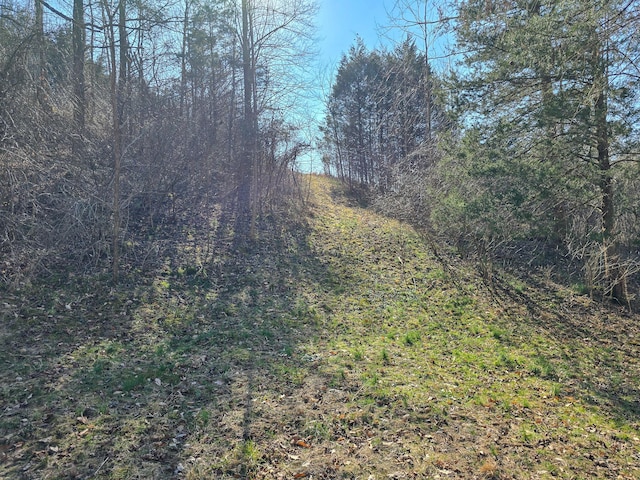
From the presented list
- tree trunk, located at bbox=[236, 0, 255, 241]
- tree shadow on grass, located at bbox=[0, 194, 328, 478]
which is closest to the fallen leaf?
tree shadow on grass, located at bbox=[0, 194, 328, 478]

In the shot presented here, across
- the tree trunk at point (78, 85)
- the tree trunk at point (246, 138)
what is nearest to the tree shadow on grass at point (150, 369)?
the tree trunk at point (78, 85)

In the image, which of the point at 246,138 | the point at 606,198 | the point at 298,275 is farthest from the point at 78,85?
the point at 606,198

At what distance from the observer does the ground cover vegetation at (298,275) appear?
11.9 ft

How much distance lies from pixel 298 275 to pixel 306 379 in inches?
170

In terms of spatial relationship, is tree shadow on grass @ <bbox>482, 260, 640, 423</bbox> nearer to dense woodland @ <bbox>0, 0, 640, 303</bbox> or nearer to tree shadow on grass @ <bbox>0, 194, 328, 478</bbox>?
dense woodland @ <bbox>0, 0, 640, 303</bbox>

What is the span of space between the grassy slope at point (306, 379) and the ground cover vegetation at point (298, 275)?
0.03 m

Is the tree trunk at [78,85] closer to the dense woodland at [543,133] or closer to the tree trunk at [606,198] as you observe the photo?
the dense woodland at [543,133]

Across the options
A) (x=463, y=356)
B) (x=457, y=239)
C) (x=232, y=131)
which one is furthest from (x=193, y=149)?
(x=463, y=356)

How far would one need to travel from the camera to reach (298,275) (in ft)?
29.6

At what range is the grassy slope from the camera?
333 centimetres

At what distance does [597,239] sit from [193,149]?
9347 millimetres

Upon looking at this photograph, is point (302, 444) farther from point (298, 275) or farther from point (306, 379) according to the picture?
point (298, 275)

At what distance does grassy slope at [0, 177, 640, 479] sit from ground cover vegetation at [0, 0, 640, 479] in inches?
1.2

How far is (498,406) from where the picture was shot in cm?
443
